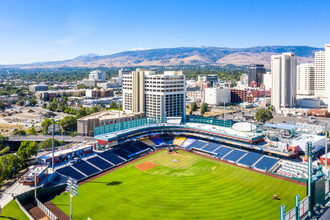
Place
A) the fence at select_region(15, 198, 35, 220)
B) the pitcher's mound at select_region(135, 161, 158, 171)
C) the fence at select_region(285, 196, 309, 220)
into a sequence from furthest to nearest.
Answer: the pitcher's mound at select_region(135, 161, 158, 171), the fence at select_region(15, 198, 35, 220), the fence at select_region(285, 196, 309, 220)

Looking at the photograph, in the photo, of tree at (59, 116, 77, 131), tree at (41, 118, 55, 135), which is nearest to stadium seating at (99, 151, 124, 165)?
tree at (59, 116, 77, 131)

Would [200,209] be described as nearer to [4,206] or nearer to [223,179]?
[223,179]

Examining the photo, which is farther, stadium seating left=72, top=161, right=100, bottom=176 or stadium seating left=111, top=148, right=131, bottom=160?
stadium seating left=111, top=148, right=131, bottom=160

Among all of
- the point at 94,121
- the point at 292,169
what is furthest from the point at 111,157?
the point at 292,169

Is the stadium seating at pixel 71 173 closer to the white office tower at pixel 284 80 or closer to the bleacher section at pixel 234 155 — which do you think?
the bleacher section at pixel 234 155

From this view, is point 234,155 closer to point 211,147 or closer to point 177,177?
point 211,147

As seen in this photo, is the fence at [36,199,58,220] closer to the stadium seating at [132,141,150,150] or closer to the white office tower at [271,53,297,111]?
the stadium seating at [132,141,150,150]

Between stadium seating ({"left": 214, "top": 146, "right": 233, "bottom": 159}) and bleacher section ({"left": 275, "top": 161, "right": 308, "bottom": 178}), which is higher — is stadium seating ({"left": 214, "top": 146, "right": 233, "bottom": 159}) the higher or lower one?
the higher one
